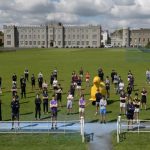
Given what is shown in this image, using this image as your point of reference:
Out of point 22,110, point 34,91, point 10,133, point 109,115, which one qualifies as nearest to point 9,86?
point 34,91

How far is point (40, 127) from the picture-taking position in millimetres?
24328

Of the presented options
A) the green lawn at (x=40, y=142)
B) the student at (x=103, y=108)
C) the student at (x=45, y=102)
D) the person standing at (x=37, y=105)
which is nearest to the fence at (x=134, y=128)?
the student at (x=103, y=108)

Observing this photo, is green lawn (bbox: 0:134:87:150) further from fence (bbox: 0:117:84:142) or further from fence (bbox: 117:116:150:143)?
fence (bbox: 117:116:150:143)

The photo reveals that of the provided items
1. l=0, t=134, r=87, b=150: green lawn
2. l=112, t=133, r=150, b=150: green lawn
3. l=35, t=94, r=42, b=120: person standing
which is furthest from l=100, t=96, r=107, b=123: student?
l=35, t=94, r=42, b=120: person standing

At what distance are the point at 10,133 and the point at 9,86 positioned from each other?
20.3 m

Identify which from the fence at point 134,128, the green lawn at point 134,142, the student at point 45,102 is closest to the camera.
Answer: the green lawn at point 134,142

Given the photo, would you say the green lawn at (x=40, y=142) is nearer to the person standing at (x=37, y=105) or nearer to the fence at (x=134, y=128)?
the fence at (x=134, y=128)

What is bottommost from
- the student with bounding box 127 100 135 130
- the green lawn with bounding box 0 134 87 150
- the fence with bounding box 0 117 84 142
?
the green lawn with bounding box 0 134 87 150

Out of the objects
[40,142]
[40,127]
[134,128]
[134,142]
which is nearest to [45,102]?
[40,127]

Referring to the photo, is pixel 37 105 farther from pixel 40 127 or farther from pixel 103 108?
pixel 103 108

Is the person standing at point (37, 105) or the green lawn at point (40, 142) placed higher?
the person standing at point (37, 105)

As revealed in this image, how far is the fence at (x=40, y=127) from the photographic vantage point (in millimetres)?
23375

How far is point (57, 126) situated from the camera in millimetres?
Answer: 24531

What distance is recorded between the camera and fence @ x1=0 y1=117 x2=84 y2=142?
23375 mm
